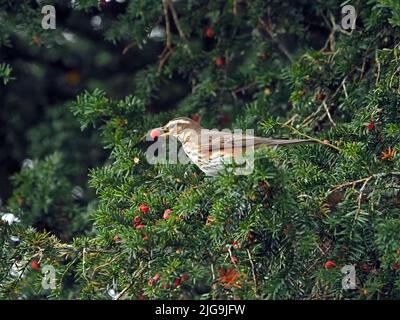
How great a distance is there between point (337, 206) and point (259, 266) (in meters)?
0.56

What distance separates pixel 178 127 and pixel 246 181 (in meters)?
2.33

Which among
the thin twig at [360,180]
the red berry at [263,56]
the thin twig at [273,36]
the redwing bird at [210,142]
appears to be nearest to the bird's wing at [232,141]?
the redwing bird at [210,142]

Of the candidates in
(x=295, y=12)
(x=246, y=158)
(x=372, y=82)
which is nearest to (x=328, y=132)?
(x=372, y=82)

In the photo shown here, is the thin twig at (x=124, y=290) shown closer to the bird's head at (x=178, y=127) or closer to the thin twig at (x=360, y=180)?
the thin twig at (x=360, y=180)

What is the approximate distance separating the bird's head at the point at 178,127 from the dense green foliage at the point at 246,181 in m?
0.13

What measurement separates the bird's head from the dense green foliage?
126mm

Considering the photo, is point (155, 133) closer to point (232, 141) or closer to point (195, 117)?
point (232, 141)

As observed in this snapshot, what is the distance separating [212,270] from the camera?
5.49 meters

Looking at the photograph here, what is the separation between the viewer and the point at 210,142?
7020mm

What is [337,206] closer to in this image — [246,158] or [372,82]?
[246,158]

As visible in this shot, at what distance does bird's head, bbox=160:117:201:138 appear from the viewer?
23.7ft

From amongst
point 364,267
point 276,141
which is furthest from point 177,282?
point 276,141

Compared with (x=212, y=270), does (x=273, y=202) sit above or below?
above
